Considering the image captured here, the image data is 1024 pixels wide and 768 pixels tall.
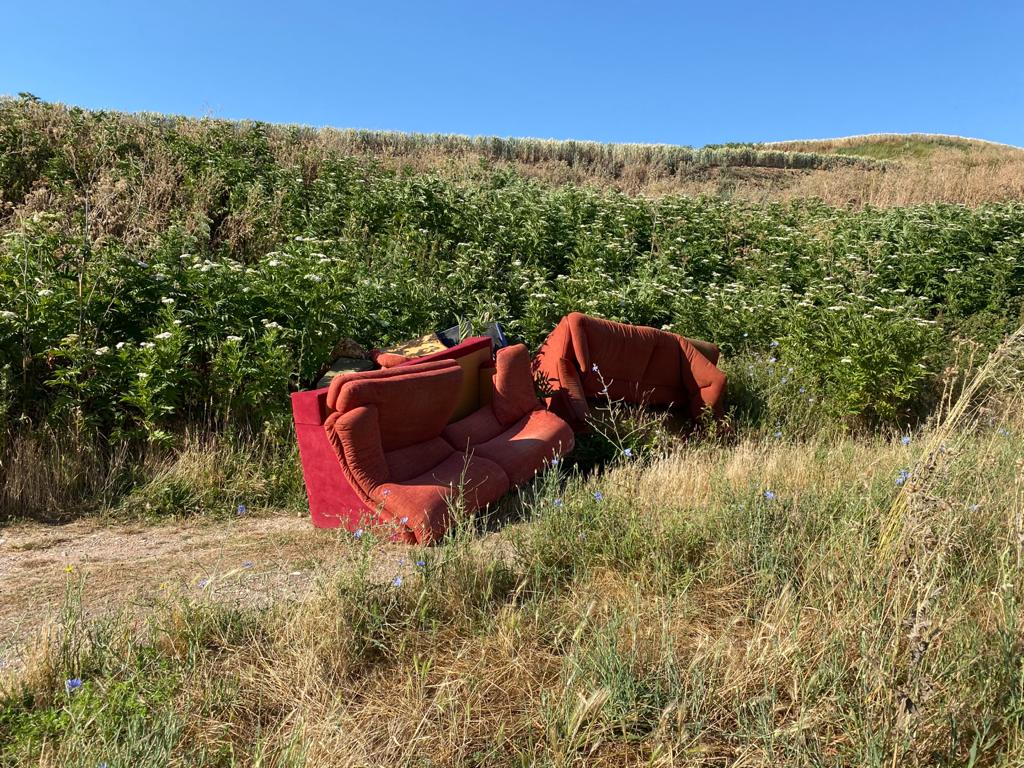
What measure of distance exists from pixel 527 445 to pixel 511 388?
0.60 m

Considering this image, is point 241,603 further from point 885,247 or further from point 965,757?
point 885,247

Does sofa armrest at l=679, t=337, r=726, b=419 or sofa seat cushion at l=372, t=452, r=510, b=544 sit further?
sofa armrest at l=679, t=337, r=726, b=419

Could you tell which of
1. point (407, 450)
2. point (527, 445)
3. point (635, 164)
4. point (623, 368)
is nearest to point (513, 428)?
point (527, 445)

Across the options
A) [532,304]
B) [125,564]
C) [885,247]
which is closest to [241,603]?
[125,564]

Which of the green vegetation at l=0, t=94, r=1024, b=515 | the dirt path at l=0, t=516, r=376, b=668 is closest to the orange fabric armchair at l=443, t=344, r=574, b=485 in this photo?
the dirt path at l=0, t=516, r=376, b=668

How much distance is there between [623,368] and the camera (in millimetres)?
6020

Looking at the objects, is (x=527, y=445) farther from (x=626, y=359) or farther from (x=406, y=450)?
(x=626, y=359)

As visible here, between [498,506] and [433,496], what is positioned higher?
[433,496]

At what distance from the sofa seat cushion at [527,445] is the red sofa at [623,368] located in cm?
42

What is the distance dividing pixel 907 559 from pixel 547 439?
2.54 meters

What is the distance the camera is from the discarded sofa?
156 inches

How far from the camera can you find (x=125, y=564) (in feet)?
12.3

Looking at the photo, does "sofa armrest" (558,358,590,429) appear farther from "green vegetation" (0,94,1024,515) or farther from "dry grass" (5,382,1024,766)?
"dry grass" (5,382,1024,766)

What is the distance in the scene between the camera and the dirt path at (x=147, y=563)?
3139 mm
